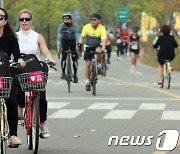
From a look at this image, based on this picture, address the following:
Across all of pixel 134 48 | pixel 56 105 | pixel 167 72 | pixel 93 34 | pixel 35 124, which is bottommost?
pixel 134 48

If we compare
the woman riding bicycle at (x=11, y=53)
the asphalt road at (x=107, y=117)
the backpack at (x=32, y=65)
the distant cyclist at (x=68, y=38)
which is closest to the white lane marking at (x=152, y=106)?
the asphalt road at (x=107, y=117)

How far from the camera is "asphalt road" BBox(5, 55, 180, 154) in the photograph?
1012cm

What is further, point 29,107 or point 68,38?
point 68,38

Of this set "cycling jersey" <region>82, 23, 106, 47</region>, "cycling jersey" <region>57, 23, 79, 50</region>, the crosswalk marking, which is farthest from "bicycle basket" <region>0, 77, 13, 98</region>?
"cycling jersey" <region>57, 23, 79, 50</region>

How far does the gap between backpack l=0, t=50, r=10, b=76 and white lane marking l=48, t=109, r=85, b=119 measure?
17.8 feet

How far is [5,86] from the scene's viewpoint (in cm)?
832

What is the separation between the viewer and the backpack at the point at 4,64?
839 cm

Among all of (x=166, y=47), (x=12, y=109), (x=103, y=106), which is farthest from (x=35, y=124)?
(x=166, y=47)

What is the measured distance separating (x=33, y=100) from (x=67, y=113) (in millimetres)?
5053

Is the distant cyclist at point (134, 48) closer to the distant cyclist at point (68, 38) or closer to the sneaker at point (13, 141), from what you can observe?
the distant cyclist at point (68, 38)

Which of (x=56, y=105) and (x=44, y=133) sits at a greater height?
(x=44, y=133)

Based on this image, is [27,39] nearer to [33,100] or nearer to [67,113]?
[33,100]

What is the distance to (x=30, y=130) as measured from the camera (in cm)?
952

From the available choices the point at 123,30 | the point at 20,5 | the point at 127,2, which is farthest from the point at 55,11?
the point at 127,2
